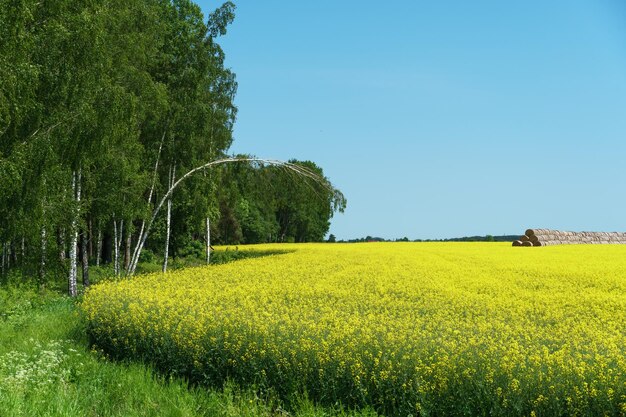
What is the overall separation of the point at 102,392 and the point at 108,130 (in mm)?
9882

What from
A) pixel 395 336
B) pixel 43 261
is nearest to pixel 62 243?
pixel 43 261

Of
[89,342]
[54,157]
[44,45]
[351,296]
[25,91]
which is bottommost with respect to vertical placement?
[89,342]

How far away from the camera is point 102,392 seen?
1011 centimetres

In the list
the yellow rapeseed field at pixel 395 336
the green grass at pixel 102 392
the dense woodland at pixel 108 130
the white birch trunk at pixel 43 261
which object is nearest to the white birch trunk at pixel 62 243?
the dense woodland at pixel 108 130

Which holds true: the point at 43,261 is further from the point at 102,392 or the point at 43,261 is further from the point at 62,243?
the point at 102,392

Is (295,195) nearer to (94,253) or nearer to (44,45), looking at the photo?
(44,45)

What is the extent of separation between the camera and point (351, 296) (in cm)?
1374

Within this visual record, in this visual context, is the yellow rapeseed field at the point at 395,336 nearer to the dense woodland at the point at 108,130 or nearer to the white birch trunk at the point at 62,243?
the dense woodland at the point at 108,130

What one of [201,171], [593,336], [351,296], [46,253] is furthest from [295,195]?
[593,336]

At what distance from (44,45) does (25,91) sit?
86.0 inches

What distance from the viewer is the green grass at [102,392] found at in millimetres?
8617

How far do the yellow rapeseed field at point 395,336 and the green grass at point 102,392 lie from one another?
35 centimetres

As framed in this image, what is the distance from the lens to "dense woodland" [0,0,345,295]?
16.7m

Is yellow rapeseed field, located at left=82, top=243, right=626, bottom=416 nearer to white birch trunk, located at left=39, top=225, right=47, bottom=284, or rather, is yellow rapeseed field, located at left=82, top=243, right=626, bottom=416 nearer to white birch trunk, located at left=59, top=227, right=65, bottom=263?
white birch trunk, located at left=39, top=225, right=47, bottom=284
